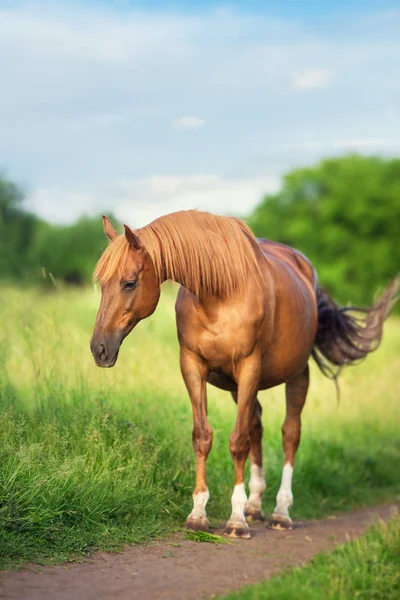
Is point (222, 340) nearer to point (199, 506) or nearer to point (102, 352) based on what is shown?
point (102, 352)

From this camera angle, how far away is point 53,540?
568cm

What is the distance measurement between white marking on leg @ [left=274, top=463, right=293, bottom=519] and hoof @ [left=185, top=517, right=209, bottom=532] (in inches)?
42.7

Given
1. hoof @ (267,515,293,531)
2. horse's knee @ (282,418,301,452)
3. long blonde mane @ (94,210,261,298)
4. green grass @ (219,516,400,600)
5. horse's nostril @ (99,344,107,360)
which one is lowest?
hoof @ (267,515,293,531)

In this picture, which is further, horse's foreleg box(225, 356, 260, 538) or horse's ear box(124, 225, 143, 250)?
horse's foreleg box(225, 356, 260, 538)

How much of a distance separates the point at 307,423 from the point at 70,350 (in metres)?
3.89

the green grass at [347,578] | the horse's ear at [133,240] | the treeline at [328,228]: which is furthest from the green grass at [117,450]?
the treeline at [328,228]

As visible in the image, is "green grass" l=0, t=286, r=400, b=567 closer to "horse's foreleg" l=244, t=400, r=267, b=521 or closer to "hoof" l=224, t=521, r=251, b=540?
"horse's foreleg" l=244, t=400, r=267, b=521

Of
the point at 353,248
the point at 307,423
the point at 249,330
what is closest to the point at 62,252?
the point at 353,248

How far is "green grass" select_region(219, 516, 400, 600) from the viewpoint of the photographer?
4.62 meters

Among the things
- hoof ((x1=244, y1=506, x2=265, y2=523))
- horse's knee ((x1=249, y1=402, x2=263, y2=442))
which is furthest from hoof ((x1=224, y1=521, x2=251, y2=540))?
horse's knee ((x1=249, y1=402, x2=263, y2=442))

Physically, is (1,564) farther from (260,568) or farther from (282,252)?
(282,252)

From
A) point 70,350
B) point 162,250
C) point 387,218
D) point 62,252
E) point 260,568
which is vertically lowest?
point 260,568

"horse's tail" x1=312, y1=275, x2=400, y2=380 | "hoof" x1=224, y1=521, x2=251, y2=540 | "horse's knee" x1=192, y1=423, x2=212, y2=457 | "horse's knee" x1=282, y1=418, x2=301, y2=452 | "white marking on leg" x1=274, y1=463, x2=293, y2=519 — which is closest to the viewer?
"hoof" x1=224, y1=521, x2=251, y2=540

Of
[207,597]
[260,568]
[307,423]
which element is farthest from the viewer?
[307,423]
